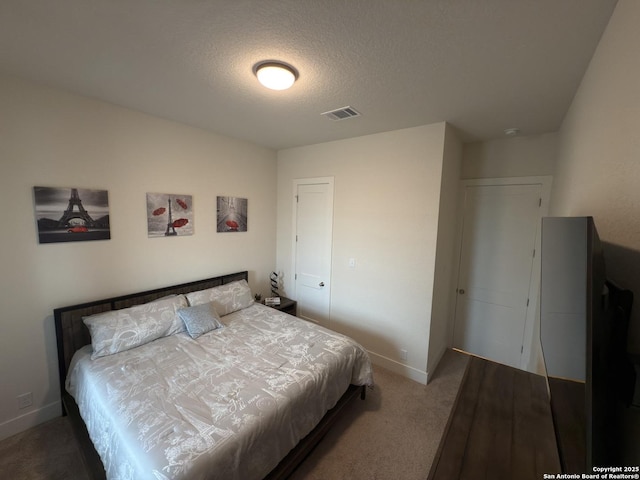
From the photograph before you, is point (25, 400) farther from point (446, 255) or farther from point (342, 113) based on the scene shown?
point (446, 255)

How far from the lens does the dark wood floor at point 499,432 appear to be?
98cm

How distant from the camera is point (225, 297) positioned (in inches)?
113

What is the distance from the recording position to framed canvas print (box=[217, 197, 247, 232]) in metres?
3.19

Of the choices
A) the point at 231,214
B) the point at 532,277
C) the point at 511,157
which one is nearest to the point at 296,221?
the point at 231,214

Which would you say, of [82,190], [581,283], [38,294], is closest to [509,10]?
[581,283]

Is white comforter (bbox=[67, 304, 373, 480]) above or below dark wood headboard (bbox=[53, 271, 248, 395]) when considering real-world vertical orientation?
below

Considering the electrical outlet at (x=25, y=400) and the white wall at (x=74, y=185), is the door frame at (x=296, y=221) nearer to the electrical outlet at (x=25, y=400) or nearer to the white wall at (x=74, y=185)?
the white wall at (x=74, y=185)

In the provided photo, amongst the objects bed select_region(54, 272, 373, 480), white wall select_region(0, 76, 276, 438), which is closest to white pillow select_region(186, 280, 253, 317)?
bed select_region(54, 272, 373, 480)

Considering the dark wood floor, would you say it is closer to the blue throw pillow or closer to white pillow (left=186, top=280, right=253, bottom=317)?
the blue throw pillow

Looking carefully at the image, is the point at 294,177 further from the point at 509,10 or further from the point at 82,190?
the point at 509,10

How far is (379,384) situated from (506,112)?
286 centimetres

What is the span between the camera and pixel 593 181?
4.02ft

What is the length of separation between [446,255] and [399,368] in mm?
1416

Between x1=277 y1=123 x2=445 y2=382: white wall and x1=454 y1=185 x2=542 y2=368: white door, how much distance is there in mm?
947
